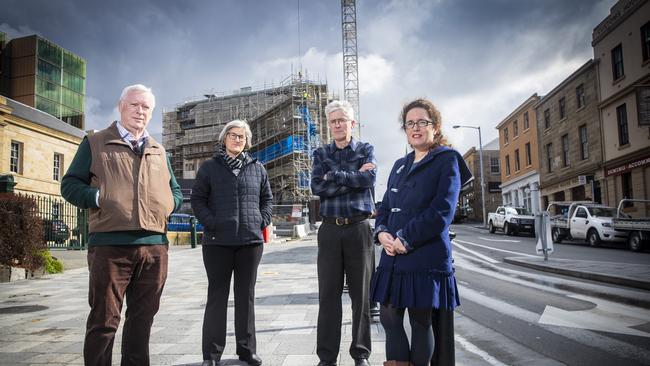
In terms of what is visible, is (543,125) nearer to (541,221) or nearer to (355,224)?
(541,221)

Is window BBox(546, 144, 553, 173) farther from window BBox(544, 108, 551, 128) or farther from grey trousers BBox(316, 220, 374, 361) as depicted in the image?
grey trousers BBox(316, 220, 374, 361)

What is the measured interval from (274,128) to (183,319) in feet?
154

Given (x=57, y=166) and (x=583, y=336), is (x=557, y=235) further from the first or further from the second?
(x=57, y=166)

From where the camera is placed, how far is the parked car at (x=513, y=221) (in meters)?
23.9

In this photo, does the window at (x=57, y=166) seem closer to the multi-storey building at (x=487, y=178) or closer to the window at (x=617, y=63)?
the window at (x=617, y=63)

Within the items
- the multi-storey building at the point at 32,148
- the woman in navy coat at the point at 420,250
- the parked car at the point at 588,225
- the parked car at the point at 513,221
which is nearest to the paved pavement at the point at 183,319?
the woman in navy coat at the point at 420,250

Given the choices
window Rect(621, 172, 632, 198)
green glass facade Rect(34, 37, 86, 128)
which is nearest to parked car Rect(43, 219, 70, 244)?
window Rect(621, 172, 632, 198)

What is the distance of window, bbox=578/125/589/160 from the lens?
86.4 ft

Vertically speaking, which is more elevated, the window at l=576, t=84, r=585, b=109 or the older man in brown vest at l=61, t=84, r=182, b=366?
the window at l=576, t=84, r=585, b=109

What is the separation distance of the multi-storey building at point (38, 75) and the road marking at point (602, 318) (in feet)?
165

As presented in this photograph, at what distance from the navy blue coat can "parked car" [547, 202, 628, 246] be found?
51.7ft

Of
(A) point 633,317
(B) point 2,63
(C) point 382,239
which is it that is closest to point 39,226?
(C) point 382,239

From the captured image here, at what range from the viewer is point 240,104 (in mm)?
61062

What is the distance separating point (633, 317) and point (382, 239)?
4492mm
